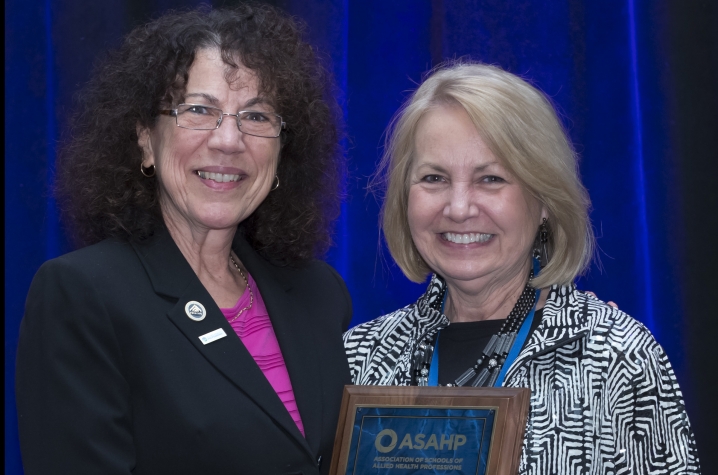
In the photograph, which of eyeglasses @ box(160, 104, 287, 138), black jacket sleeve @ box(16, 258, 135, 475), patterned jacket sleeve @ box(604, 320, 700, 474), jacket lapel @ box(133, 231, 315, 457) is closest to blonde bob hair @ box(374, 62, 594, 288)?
patterned jacket sleeve @ box(604, 320, 700, 474)

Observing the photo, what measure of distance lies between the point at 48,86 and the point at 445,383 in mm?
1987

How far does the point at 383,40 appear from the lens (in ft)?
10.8

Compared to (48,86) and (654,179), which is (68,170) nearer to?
(48,86)

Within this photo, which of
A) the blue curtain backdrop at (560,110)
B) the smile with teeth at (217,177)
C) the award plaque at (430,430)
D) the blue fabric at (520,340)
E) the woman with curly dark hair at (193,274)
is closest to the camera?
the award plaque at (430,430)

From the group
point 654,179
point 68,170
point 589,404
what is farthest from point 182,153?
point 654,179

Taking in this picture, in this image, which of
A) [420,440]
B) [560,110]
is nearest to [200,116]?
[420,440]

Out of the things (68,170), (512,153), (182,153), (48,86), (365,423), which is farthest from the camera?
(48,86)

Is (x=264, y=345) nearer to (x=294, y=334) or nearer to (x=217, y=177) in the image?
(x=294, y=334)

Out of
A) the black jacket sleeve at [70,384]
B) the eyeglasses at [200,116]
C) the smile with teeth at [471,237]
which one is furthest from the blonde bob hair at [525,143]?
the black jacket sleeve at [70,384]

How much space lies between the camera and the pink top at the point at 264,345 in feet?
6.99

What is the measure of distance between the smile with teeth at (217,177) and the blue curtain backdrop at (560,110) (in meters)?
1.00

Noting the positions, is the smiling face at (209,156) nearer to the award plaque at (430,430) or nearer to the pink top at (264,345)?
the pink top at (264,345)

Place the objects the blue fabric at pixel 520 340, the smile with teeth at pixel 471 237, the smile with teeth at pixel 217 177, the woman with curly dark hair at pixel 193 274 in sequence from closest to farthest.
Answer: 1. the woman with curly dark hair at pixel 193 274
2. the blue fabric at pixel 520 340
3. the smile with teeth at pixel 471 237
4. the smile with teeth at pixel 217 177

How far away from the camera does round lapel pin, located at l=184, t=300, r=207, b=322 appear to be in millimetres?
2033
